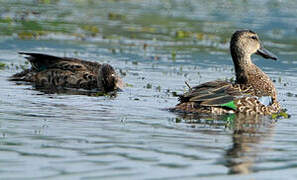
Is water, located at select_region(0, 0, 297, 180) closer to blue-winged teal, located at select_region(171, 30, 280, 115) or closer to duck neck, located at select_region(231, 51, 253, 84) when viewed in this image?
blue-winged teal, located at select_region(171, 30, 280, 115)

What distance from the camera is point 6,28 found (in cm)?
2647

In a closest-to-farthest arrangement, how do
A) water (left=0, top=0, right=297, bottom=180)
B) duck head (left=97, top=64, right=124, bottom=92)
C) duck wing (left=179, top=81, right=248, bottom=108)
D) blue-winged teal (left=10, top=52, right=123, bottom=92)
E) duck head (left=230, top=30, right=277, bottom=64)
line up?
water (left=0, top=0, right=297, bottom=180), duck wing (left=179, top=81, right=248, bottom=108), duck head (left=230, top=30, right=277, bottom=64), duck head (left=97, top=64, right=124, bottom=92), blue-winged teal (left=10, top=52, right=123, bottom=92)

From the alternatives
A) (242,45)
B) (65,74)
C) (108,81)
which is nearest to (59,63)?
(65,74)

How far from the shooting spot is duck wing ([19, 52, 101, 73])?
1729 centimetres

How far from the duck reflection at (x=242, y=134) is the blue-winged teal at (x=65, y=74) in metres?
4.21

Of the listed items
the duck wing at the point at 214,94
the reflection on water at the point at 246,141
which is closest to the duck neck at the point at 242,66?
the duck wing at the point at 214,94

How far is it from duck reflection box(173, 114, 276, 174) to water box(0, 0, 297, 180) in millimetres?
17

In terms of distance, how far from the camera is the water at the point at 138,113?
8906 mm

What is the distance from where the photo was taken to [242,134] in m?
11.4

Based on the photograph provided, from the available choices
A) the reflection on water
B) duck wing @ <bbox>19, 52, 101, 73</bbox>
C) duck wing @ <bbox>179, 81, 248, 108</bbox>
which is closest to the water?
the reflection on water

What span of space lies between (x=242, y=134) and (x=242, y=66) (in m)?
3.24

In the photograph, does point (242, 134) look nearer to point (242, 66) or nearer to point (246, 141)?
point (246, 141)

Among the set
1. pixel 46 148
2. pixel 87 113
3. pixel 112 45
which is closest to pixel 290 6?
pixel 112 45

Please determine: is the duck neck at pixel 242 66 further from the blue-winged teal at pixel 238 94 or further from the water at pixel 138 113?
the water at pixel 138 113
